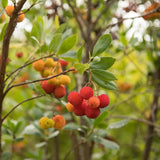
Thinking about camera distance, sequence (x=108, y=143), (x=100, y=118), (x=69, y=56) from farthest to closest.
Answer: (x=108, y=143), (x=100, y=118), (x=69, y=56)

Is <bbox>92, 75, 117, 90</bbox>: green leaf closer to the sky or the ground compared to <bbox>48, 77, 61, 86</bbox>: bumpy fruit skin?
closer to the ground

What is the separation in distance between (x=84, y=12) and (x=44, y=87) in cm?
86

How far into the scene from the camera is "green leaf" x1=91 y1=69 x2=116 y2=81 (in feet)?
1.85

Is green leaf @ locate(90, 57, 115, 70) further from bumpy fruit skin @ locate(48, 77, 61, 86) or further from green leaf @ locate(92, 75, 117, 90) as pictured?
bumpy fruit skin @ locate(48, 77, 61, 86)

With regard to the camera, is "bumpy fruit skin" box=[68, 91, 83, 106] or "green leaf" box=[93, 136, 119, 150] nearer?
"bumpy fruit skin" box=[68, 91, 83, 106]

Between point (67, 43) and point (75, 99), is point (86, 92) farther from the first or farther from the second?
point (67, 43)

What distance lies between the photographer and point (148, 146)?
4.43 ft

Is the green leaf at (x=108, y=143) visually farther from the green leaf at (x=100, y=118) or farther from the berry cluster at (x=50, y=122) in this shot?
the berry cluster at (x=50, y=122)

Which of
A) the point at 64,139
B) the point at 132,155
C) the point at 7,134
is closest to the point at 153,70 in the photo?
the point at 132,155

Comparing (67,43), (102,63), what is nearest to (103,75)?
(102,63)

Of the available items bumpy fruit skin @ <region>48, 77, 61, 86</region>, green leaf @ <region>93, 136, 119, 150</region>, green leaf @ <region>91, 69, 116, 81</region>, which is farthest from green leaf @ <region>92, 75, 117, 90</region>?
green leaf @ <region>93, 136, 119, 150</region>

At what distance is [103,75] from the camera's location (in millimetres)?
571

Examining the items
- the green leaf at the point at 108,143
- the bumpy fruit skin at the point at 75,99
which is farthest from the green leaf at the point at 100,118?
the bumpy fruit skin at the point at 75,99

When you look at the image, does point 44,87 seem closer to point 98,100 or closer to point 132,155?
point 98,100
